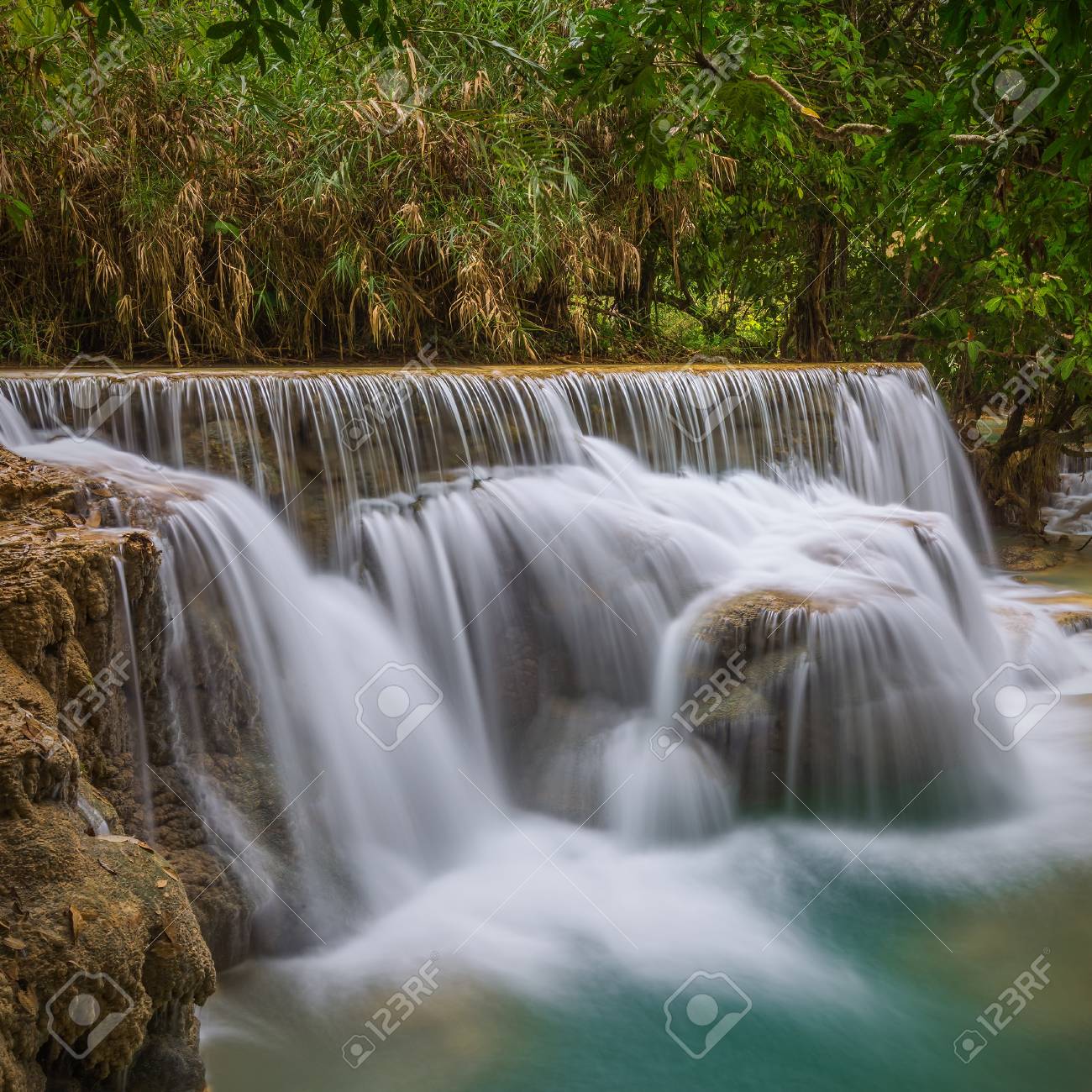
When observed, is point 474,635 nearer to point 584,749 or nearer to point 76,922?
point 584,749

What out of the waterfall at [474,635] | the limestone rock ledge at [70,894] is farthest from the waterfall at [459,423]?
the limestone rock ledge at [70,894]

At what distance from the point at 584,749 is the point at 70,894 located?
10.1ft

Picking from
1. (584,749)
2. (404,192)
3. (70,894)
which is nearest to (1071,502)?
(404,192)

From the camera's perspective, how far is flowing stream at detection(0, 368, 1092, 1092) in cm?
360

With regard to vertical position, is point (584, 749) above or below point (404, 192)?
below

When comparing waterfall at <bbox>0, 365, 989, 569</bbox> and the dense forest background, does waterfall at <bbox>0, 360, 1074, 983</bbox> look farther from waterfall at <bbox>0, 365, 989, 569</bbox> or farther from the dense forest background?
the dense forest background

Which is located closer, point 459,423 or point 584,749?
point 584,749

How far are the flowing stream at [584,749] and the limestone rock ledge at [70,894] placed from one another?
3.00 feet

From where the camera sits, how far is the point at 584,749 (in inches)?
202

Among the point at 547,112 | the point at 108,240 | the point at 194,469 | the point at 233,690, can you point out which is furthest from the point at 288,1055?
the point at 547,112

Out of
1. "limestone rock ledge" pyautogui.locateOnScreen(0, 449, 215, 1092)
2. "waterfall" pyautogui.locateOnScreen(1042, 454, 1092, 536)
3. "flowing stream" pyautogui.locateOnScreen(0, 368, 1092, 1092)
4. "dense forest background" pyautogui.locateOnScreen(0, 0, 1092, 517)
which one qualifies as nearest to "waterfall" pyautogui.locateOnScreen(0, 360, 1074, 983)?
"flowing stream" pyautogui.locateOnScreen(0, 368, 1092, 1092)

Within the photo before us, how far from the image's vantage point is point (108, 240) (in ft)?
22.0

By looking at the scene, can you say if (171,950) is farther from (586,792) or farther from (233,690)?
(586,792)

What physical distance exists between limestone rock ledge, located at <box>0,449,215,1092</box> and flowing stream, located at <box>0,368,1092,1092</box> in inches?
35.9
